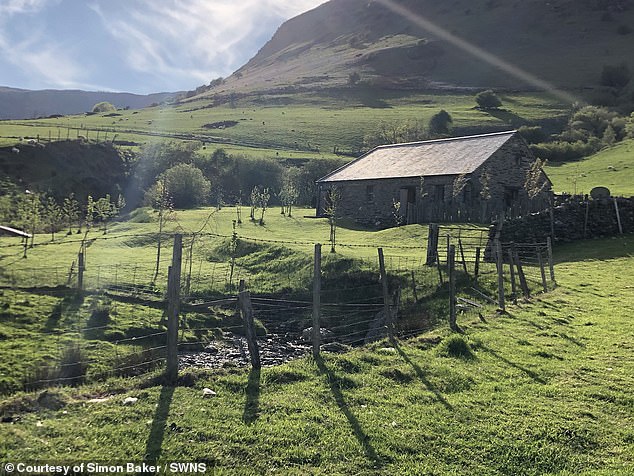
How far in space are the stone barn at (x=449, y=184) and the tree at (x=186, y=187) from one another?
20.2 metres

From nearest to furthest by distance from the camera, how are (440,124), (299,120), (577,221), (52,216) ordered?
(577,221) → (52,216) → (440,124) → (299,120)

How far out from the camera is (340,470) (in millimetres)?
6867

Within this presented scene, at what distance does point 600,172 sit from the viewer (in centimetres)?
5612

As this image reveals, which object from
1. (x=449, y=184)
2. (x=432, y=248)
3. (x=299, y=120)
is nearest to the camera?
(x=432, y=248)

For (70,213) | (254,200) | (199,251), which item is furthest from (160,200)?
(254,200)

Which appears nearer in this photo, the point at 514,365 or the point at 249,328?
the point at 249,328

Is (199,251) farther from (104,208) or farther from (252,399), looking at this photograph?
(252,399)

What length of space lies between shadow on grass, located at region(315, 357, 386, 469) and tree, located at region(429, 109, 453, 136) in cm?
8706

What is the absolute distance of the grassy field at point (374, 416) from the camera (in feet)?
23.2

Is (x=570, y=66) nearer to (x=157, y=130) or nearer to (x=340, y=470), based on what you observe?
(x=157, y=130)

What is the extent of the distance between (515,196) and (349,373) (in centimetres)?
3711

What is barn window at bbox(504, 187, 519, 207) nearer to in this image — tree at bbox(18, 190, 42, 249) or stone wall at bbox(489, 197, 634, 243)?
stone wall at bbox(489, 197, 634, 243)

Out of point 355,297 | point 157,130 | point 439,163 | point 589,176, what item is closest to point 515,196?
point 439,163

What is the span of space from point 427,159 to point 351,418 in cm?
3975
